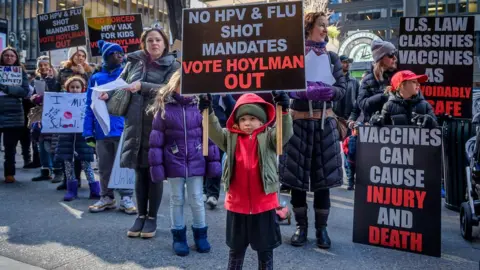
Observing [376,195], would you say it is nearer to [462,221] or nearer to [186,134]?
[462,221]

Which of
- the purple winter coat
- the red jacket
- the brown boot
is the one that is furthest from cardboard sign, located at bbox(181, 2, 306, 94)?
the brown boot

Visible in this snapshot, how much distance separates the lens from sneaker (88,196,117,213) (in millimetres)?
5656

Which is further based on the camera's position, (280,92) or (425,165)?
(425,165)

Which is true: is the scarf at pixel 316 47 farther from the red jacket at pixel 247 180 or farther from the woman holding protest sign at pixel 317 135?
the red jacket at pixel 247 180

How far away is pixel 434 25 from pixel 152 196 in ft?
12.0

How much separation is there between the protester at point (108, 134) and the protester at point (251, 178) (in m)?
2.50

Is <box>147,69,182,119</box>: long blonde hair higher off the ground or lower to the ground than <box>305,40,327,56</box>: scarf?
lower

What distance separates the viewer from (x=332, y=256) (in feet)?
13.6

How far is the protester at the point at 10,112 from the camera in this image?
730 centimetres

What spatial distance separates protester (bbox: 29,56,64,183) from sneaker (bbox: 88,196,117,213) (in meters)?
2.28

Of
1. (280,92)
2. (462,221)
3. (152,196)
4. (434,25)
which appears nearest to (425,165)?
(462,221)

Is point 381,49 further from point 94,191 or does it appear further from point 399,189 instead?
point 94,191

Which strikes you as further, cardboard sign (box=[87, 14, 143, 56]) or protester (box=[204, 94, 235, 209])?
cardboard sign (box=[87, 14, 143, 56])

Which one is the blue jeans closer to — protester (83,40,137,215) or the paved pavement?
the paved pavement
